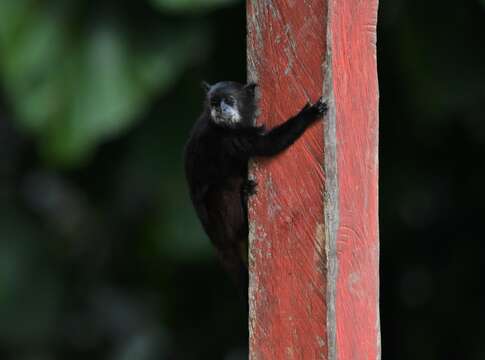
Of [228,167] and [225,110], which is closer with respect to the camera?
[225,110]

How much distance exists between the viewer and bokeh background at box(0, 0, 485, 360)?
5.08 m

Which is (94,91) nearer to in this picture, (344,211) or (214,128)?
(214,128)

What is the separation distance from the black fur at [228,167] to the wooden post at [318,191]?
0.20 feet

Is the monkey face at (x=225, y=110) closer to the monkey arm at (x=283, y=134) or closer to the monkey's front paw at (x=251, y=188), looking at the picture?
the monkey arm at (x=283, y=134)

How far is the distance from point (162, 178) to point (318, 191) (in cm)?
297

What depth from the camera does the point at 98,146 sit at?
5953 mm

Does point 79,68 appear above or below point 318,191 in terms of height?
above

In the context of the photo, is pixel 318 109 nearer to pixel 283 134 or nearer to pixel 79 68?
pixel 283 134

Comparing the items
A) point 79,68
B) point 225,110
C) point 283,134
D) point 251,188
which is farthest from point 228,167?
point 79,68

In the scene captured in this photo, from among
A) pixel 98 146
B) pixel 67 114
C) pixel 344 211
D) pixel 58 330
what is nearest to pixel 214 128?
pixel 344 211

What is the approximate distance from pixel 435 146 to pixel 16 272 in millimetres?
2309

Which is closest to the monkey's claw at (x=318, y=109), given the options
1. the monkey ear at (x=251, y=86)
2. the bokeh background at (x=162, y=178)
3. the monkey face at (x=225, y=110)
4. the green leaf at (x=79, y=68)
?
the monkey ear at (x=251, y=86)

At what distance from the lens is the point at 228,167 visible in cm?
316

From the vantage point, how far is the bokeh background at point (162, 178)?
5.08m
